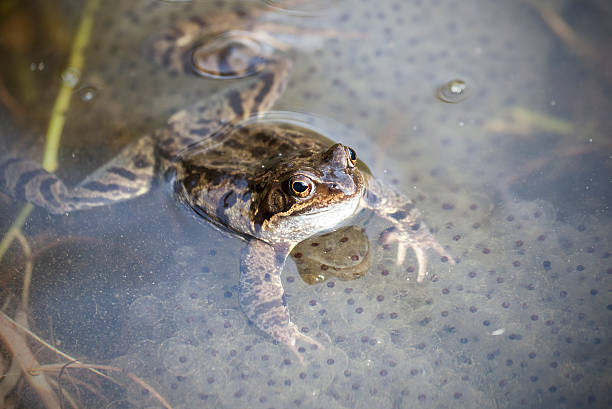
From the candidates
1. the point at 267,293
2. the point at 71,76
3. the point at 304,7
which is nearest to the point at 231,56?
the point at 304,7

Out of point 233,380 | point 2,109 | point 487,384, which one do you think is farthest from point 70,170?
point 487,384

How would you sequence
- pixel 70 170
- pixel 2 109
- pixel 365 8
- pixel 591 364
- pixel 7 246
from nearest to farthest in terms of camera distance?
pixel 591 364 < pixel 7 246 < pixel 70 170 < pixel 2 109 < pixel 365 8

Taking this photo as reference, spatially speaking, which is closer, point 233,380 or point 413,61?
point 233,380

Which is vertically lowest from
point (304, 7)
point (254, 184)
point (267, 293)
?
point (267, 293)

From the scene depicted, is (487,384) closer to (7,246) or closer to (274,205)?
(274,205)

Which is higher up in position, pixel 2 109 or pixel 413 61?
pixel 413 61

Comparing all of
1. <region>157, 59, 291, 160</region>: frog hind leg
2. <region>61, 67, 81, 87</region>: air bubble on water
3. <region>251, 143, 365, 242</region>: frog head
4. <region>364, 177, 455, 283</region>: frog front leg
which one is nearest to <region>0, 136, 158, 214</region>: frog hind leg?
<region>157, 59, 291, 160</region>: frog hind leg

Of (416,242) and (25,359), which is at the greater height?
(416,242)

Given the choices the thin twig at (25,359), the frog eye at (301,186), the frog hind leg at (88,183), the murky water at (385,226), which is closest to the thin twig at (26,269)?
the murky water at (385,226)

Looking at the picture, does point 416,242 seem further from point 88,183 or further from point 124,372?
point 88,183
